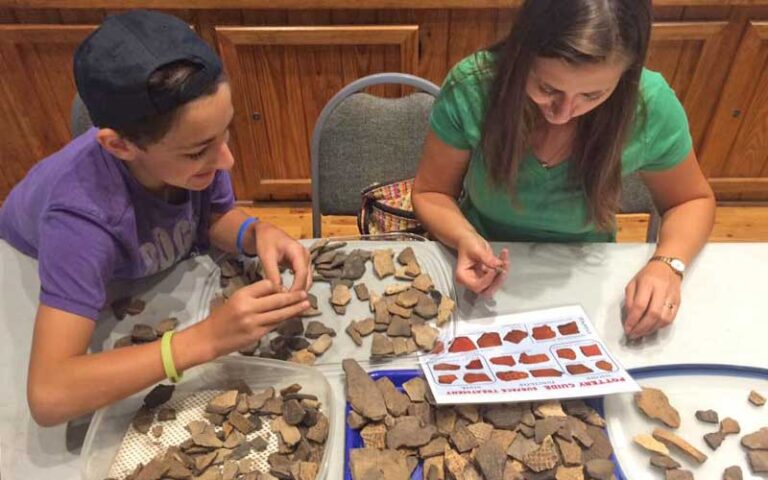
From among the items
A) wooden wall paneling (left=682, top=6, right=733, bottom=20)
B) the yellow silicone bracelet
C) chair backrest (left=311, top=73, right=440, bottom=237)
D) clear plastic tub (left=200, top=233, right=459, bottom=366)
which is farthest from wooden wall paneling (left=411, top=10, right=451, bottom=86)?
the yellow silicone bracelet

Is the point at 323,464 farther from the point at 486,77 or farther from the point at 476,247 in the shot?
the point at 486,77

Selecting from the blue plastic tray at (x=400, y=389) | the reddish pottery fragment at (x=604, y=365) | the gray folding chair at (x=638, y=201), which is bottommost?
the gray folding chair at (x=638, y=201)

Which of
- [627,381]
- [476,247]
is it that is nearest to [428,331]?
[476,247]

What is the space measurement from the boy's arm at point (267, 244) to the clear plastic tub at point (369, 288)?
61mm

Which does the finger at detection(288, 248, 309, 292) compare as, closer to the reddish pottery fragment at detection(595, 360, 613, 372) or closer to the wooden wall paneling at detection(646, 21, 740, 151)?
the reddish pottery fragment at detection(595, 360, 613, 372)

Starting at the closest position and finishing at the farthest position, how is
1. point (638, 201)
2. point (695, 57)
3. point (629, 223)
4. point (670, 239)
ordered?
point (670, 239) → point (638, 201) → point (695, 57) → point (629, 223)

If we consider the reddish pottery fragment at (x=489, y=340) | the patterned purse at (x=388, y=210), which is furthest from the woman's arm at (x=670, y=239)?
the patterned purse at (x=388, y=210)

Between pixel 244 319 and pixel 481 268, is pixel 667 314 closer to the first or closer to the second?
pixel 481 268

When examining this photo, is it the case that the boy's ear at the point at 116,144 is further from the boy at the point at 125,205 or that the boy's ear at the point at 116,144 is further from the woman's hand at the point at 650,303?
the woman's hand at the point at 650,303

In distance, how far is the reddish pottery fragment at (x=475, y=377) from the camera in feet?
2.71

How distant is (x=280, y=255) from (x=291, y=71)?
1161 mm

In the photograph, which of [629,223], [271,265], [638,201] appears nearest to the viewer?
[271,265]

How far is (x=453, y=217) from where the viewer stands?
109cm

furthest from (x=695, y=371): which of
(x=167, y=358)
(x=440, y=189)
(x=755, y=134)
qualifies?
(x=755, y=134)
